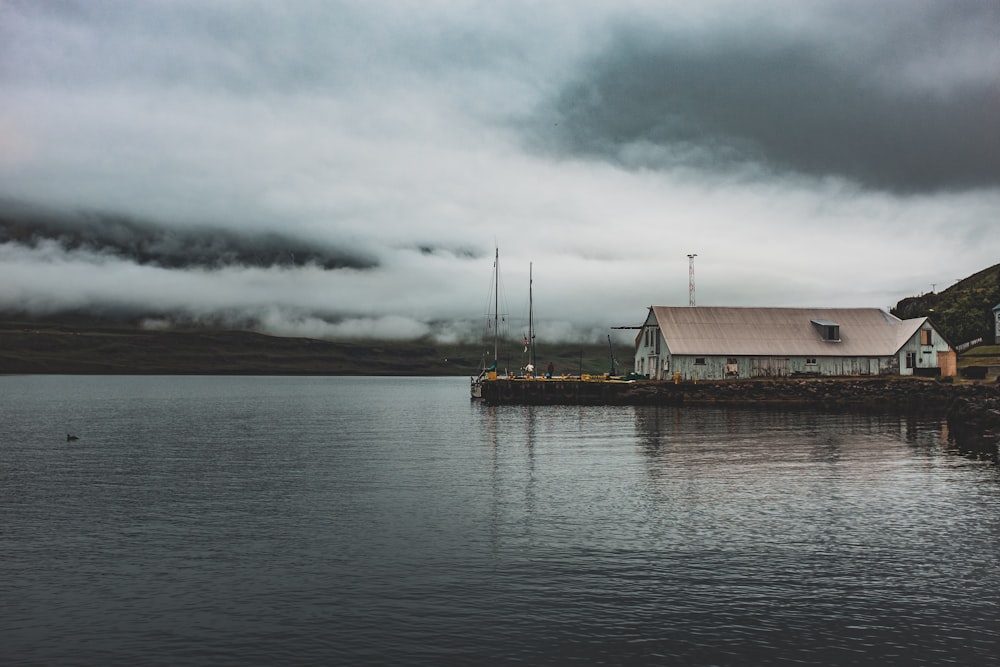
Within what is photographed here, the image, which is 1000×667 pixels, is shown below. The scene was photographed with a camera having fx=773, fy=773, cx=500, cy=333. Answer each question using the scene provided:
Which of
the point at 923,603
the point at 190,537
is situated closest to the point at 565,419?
the point at 190,537

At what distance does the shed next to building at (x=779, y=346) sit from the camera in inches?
4176

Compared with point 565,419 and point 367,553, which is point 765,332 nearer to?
point 565,419

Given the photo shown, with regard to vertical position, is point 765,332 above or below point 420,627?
above

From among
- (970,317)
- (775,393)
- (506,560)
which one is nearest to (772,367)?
(775,393)

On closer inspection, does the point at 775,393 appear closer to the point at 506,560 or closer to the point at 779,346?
the point at 779,346

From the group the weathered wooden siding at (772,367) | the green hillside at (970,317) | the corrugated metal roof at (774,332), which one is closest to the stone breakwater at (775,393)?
the weathered wooden siding at (772,367)

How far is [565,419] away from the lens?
81.4 m

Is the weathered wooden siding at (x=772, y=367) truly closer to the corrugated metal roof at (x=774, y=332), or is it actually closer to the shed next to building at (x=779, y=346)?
the shed next to building at (x=779, y=346)

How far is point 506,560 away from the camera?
76.3ft

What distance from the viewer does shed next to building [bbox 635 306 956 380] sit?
106 m

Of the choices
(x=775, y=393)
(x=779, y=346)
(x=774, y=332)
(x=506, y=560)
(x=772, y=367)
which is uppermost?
(x=774, y=332)

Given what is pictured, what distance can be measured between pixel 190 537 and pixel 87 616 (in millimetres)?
8130

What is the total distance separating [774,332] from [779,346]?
298cm

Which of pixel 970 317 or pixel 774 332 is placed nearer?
pixel 774 332
